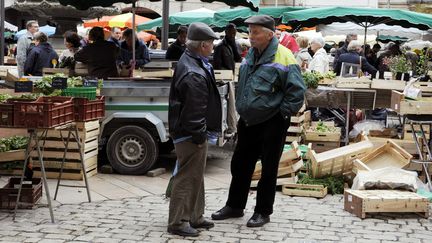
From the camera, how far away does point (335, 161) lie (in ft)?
28.7

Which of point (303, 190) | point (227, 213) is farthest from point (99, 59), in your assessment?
point (227, 213)

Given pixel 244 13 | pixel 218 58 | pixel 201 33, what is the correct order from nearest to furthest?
1. pixel 201 33
2. pixel 218 58
3. pixel 244 13

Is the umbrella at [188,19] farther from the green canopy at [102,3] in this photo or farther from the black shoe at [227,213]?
the black shoe at [227,213]

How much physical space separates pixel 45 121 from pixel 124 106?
2.99m

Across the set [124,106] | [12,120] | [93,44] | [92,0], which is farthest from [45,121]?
[92,0]

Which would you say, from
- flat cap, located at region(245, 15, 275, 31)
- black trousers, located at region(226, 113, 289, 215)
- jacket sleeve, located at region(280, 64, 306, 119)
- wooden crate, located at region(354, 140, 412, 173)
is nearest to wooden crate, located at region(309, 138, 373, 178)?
wooden crate, located at region(354, 140, 412, 173)

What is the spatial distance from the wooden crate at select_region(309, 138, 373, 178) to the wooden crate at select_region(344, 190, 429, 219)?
1.07 metres

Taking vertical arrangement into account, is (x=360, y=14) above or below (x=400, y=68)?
above

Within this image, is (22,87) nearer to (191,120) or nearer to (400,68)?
Answer: (191,120)

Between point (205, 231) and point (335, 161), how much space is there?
105 inches

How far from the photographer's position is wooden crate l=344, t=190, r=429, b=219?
7.34 metres

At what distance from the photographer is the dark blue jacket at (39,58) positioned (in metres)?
12.2

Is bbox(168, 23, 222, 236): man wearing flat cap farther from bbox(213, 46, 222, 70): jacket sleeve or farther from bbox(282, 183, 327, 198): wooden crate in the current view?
bbox(213, 46, 222, 70): jacket sleeve

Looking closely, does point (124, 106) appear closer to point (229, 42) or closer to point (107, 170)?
point (107, 170)
